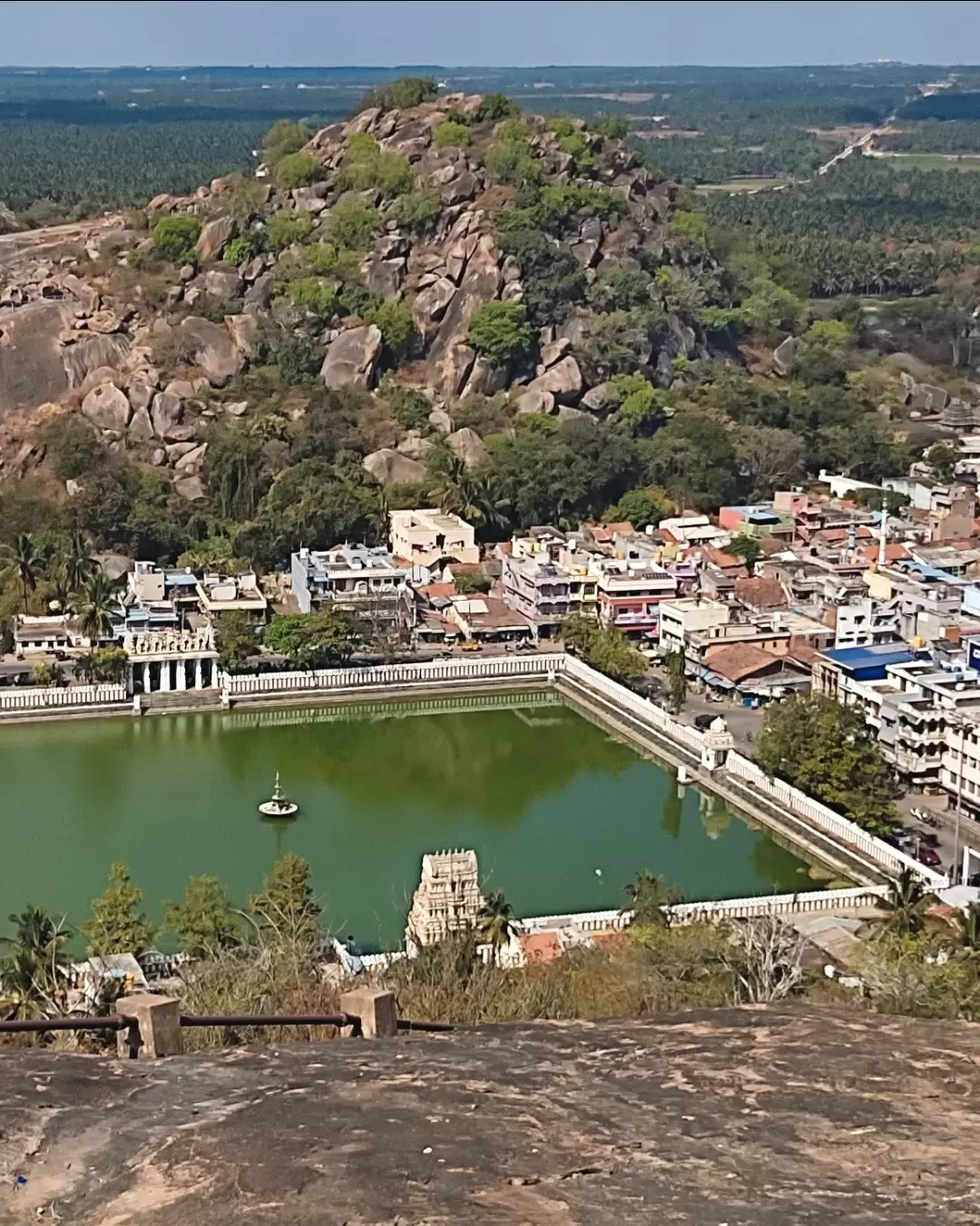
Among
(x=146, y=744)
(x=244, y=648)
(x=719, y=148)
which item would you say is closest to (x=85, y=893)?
(x=146, y=744)

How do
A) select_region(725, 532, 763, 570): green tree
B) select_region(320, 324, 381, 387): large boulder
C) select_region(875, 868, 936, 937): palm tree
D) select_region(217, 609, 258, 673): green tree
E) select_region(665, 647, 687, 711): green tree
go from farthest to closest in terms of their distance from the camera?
select_region(320, 324, 381, 387): large boulder
select_region(725, 532, 763, 570): green tree
select_region(217, 609, 258, 673): green tree
select_region(665, 647, 687, 711): green tree
select_region(875, 868, 936, 937): palm tree

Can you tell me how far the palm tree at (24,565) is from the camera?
21938 mm

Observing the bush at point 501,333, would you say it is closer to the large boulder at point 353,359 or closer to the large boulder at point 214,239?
the large boulder at point 353,359

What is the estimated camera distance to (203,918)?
39.2 ft

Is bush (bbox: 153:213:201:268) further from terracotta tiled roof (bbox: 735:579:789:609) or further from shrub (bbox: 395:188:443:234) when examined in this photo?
terracotta tiled roof (bbox: 735:579:789:609)

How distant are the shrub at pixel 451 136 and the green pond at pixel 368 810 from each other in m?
18.4

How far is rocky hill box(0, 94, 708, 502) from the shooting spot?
29.0m

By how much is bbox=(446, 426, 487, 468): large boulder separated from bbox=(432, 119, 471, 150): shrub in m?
9.21

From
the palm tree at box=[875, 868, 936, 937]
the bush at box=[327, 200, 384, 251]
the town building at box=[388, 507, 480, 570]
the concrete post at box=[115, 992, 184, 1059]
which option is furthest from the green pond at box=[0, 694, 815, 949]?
the bush at box=[327, 200, 384, 251]

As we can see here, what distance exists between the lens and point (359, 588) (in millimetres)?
21953

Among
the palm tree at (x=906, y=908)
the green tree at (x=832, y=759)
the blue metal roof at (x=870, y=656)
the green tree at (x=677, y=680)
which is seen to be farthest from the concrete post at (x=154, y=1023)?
the green tree at (x=677, y=680)

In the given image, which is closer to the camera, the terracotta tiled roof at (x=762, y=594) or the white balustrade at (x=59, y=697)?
the white balustrade at (x=59, y=697)

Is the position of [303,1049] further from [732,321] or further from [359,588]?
[732,321]

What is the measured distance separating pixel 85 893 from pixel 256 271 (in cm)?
2072
